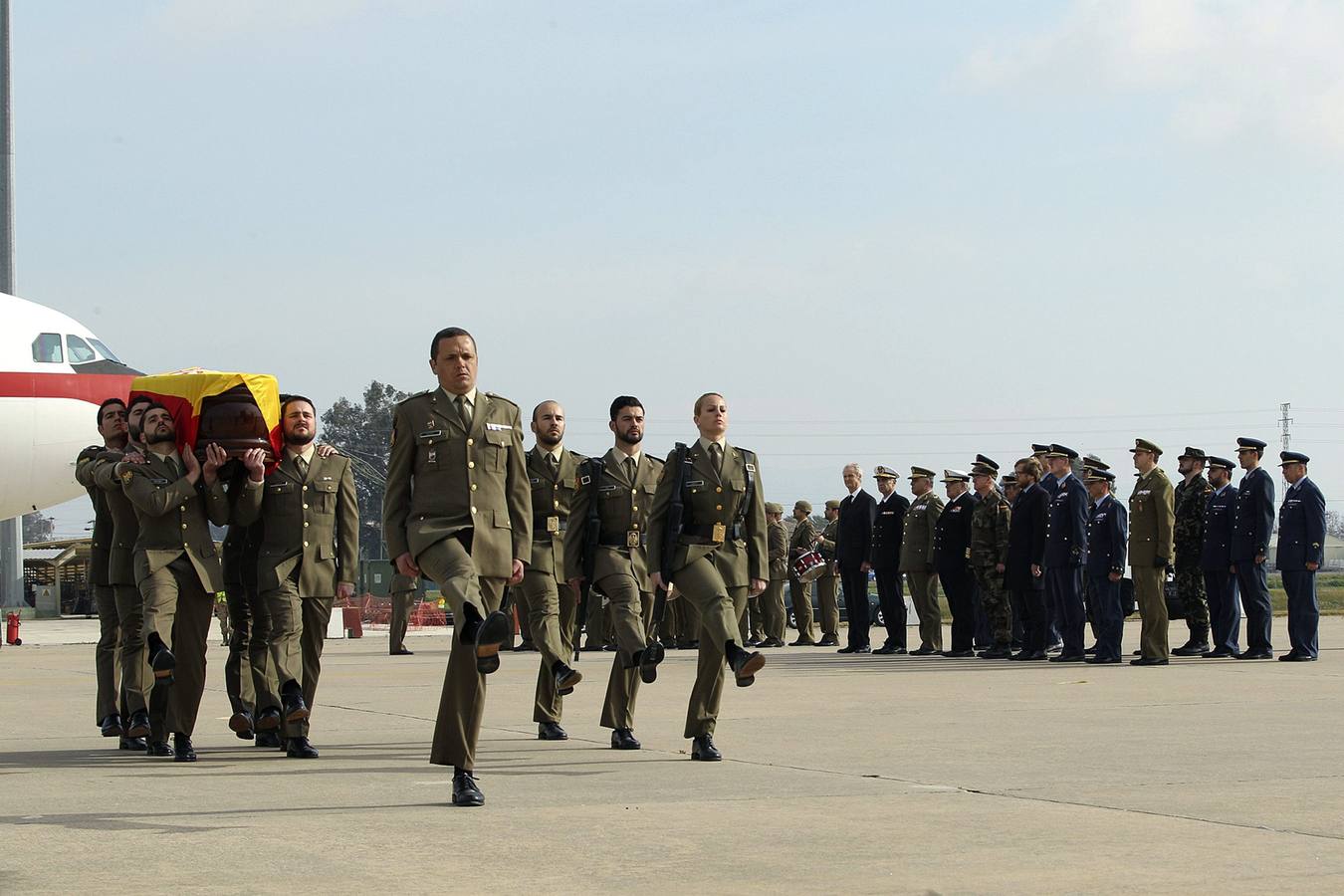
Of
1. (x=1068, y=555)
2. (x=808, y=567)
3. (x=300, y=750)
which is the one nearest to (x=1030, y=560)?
(x=1068, y=555)

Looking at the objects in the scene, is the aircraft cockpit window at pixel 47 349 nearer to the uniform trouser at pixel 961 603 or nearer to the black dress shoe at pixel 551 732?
the uniform trouser at pixel 961 603

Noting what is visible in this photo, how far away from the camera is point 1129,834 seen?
6.09 m

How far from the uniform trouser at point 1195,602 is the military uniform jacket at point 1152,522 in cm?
177

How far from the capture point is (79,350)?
25.5m

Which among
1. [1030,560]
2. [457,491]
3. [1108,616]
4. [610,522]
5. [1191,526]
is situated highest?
[457,491]

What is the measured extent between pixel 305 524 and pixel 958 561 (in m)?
10.8

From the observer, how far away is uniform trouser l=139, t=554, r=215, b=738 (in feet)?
29.9

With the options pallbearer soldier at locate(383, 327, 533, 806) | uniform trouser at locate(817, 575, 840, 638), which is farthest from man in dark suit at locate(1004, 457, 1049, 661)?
pallbearer soldier at locate(383, 327, 533, 806)

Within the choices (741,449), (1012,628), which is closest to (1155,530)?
(1012,628)

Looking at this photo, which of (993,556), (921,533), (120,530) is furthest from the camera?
(921,533)

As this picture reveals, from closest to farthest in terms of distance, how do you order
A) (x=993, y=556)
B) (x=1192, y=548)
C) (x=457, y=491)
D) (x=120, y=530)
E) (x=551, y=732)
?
(x=457, y=491) < (x=120, y=530) < (x=551, y=732) < (x=1192, y=548) < (x=993, y=556)

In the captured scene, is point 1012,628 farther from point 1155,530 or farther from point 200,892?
point 200,892

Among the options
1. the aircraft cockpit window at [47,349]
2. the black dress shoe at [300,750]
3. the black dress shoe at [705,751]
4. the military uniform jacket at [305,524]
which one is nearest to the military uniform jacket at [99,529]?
the military uniform jacket at [305,524]

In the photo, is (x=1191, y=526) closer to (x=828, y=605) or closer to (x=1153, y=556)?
(x=1153, y=556)
